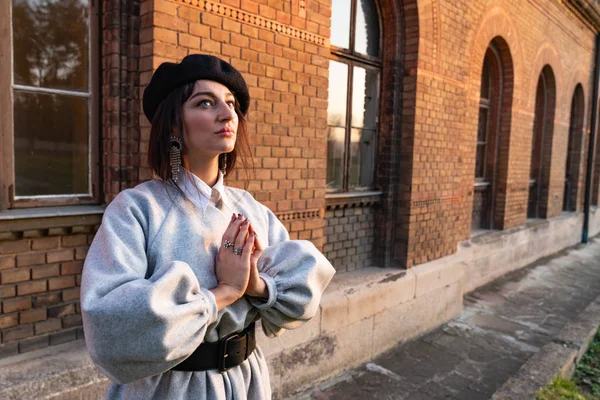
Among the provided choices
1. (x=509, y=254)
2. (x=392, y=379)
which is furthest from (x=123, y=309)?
(x=509, y=254)

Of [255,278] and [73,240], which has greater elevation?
[255,278]

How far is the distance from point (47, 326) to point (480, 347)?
4.37 m

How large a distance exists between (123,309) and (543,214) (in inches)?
441

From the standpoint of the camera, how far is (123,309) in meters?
1.17

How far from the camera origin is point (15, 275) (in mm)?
2541

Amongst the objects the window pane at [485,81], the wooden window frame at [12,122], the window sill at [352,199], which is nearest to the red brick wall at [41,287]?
the wooden window frame at [12,122]

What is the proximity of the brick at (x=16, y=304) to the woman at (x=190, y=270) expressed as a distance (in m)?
1.39

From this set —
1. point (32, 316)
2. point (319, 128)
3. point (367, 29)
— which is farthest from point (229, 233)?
point (367, 29)

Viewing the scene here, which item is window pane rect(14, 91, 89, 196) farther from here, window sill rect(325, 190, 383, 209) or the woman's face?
window sill rect(325, 190, 383, 209)

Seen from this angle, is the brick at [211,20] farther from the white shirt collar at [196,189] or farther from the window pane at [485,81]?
the window pane at [485,81]

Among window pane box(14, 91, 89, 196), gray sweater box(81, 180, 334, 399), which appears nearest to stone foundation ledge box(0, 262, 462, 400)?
window pane box(14, 91, 89, 196)

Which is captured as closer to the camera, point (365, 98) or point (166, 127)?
point (166, 127)

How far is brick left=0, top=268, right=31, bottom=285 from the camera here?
2.51 m

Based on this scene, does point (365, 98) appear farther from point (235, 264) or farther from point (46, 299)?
point (235, 264)
